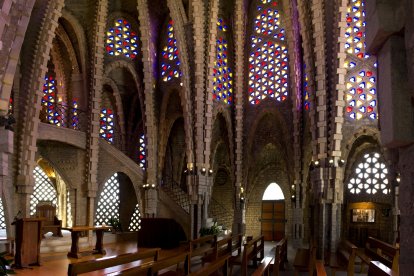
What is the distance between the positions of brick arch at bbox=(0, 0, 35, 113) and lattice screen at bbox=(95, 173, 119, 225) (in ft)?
45.8

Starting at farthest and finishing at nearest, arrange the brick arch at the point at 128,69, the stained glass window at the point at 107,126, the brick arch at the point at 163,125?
the stained glass window at the point at 107,126
the brick arch at the point at 163,125
the brick arch at the point at 128,69

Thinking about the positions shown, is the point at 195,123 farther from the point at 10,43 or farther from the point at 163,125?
the point at 10,43

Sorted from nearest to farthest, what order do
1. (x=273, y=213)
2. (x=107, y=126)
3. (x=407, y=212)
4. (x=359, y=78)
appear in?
(x=407, y=212)
(x=359, y=78)
(x=107, y=126)
(x=273, y=213)

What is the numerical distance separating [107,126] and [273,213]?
1022 centimetres

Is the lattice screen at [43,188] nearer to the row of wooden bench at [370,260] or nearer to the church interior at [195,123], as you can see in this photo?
the church interior at [195,123]

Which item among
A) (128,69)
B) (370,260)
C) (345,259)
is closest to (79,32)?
(128,69)

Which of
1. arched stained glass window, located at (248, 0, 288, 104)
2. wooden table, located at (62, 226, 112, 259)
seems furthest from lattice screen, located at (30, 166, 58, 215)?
arched stained glass window, located at (248, 0, 288, 104)

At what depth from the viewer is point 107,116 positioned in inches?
973

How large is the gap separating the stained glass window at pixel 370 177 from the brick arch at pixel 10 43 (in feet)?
56.2

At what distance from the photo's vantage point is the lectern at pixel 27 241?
995cm

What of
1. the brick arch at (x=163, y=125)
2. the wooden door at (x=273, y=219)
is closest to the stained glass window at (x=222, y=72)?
the brick arch at (x=163, y=125)

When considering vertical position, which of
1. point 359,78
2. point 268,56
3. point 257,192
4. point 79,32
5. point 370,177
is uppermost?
point 79,32

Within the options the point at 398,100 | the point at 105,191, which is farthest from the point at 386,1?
the point at 105,191

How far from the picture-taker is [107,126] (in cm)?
2458
